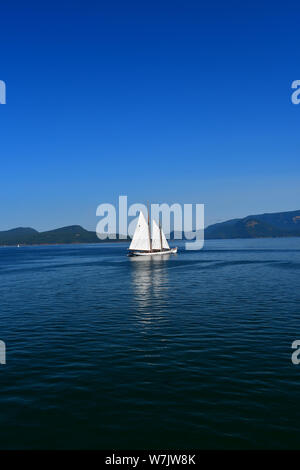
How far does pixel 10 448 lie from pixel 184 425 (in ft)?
28.1

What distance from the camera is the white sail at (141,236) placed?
140m

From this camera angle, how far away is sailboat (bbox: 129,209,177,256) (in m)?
142

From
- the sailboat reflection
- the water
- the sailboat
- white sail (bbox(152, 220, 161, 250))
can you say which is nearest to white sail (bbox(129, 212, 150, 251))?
the sailboat

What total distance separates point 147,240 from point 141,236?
4608mm

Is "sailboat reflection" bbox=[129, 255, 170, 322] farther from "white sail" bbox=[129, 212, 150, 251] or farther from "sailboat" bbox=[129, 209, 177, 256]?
"sailboat" bbox=[129, 209, 177, 256]

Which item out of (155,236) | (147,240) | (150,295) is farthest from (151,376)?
(155,236)

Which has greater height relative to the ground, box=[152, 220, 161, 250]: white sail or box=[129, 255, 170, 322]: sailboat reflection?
box=[152, 220, 161, 250]: white sail

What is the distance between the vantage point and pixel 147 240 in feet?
494

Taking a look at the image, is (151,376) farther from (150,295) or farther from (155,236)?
(155,236)

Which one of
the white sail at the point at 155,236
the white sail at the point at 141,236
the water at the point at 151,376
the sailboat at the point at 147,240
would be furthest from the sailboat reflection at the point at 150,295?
the white sail at the point at 155,236

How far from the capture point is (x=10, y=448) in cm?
1459

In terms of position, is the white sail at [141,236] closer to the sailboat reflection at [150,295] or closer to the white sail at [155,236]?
the white sail at [155,236]

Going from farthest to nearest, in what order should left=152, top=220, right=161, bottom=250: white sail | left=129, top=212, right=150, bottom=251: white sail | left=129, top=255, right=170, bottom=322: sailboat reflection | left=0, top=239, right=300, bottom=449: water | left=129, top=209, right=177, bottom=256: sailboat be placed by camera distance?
left=152, top=220, right=161, bottom=250: white sail, left=129, top=209, right=177, bottom=256: sailboat, left=129, top=212, right=150, bottom=251: white sail, left=129, top=255, right=170, bottom=322: sailboat reflection, left=0, top=239, right=300, bottom=449: water
